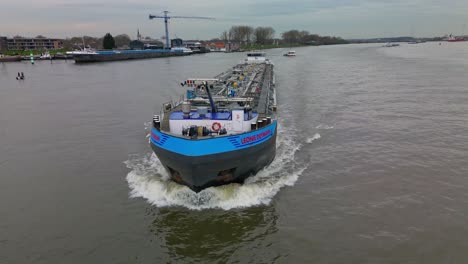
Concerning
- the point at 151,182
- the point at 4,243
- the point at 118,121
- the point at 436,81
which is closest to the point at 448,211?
the point at 151,182

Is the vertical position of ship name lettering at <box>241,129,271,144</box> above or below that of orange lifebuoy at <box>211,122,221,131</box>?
below

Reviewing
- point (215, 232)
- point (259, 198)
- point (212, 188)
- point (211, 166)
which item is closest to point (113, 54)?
point (212, 188)

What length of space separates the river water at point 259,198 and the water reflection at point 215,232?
4cm

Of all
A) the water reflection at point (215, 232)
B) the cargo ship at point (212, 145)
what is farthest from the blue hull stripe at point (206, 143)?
the water reflection at point (215, 232)

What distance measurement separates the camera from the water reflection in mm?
11484

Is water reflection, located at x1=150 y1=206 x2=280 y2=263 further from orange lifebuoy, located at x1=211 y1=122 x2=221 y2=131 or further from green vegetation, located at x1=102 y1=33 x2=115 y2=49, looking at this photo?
green vegetation, located at x1=102 y1=33 x2=115 y2=49

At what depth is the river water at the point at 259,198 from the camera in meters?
11.8

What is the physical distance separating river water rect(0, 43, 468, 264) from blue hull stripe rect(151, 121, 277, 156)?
75.5 inches

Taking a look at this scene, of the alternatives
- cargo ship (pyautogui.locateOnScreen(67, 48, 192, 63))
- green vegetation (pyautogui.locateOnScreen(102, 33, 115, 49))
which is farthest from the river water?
green vegetation (pyautogui.locateOnScreen(102, 33, 115, 49))

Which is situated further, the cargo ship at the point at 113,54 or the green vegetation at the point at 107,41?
the green vegetation at the point at 107,41

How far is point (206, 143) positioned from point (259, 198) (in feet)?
11.0

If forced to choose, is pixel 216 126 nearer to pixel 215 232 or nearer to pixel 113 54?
pixel 215 232

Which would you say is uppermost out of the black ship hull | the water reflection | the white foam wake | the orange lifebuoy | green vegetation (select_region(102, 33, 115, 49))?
green vegetation (select_region(102, 33, 115, 49))

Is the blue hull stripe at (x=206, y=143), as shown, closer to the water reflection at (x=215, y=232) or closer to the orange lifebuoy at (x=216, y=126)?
the orange lifebuoy at (x=216, y=126)
